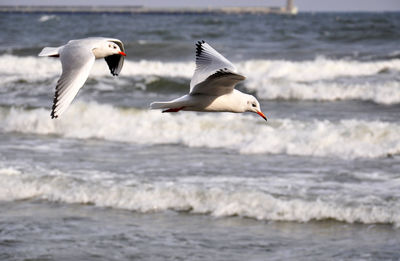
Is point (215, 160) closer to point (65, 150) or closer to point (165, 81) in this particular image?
point (65, 150)

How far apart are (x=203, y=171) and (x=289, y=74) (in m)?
9.00

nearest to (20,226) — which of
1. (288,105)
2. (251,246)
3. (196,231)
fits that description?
(196,231)

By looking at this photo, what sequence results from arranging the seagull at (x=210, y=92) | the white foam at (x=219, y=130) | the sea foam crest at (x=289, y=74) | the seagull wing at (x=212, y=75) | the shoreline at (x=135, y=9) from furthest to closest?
the shoreline at (x=135, y=9), the sea foam crest at (x=289, y=74), the white foam at (x=219, y=130), the seagull at (x=210, y=92), the seagull wing at (x=212, y=75)

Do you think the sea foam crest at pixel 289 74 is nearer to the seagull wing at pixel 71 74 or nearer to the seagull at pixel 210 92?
the seagull at pixel 210 92

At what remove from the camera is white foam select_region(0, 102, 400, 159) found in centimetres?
1005

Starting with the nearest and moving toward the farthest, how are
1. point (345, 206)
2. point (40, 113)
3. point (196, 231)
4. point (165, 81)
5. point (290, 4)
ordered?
1. point (196, 231)
2. point (345, 206)
3. point (40, 113)
4. point (165, 81)
5. point (290, 4)

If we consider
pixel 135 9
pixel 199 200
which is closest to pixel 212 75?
pixel 199 200

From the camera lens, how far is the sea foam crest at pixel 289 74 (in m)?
14.8

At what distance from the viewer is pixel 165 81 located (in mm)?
16516

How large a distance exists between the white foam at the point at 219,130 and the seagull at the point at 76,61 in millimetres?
4923

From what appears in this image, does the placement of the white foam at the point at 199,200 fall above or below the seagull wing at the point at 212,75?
below

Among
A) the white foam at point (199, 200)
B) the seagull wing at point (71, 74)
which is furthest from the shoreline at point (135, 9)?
the seagull wing at point (71, 74)

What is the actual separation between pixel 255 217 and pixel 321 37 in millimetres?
20617

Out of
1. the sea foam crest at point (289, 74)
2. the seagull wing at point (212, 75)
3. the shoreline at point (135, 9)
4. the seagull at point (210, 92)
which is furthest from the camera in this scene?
the shoreline at point (135, 9)
